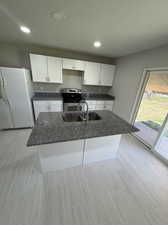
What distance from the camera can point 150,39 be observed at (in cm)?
182

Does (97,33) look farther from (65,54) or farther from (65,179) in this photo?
(65,179)

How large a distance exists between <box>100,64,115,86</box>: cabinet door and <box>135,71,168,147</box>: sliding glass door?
1356 mm

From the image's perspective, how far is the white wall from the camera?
2.11m

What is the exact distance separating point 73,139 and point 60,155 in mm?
571

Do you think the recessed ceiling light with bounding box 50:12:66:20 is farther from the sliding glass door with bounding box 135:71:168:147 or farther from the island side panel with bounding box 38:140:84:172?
the sliding glass door with bounding box 135:71:168:147

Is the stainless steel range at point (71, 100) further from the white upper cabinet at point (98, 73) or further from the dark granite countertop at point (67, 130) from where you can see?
the dark granite countertop at point (67, 130)

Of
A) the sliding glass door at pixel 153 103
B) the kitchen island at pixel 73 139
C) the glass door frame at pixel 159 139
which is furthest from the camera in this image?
the sliding glass door at pixel 153 103

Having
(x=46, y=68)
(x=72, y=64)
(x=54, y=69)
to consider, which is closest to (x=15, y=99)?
(x=46, y=68)

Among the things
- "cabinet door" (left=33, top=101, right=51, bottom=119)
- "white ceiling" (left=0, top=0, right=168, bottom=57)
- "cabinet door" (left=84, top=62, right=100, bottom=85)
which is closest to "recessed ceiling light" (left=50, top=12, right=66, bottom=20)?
"white ceiling" (left=0, top=0, right=168, bottom=57)

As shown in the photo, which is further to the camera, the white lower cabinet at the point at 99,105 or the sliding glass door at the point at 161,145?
the white lower cabinet at the point at 99,105

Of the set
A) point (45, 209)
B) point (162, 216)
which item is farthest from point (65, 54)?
point (162, 216)

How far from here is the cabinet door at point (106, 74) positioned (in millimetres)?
3387

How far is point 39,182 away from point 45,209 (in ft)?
1.26

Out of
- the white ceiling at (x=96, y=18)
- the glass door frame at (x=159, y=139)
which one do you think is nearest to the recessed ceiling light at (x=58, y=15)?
the white ceiling at (x=96, y=18)
